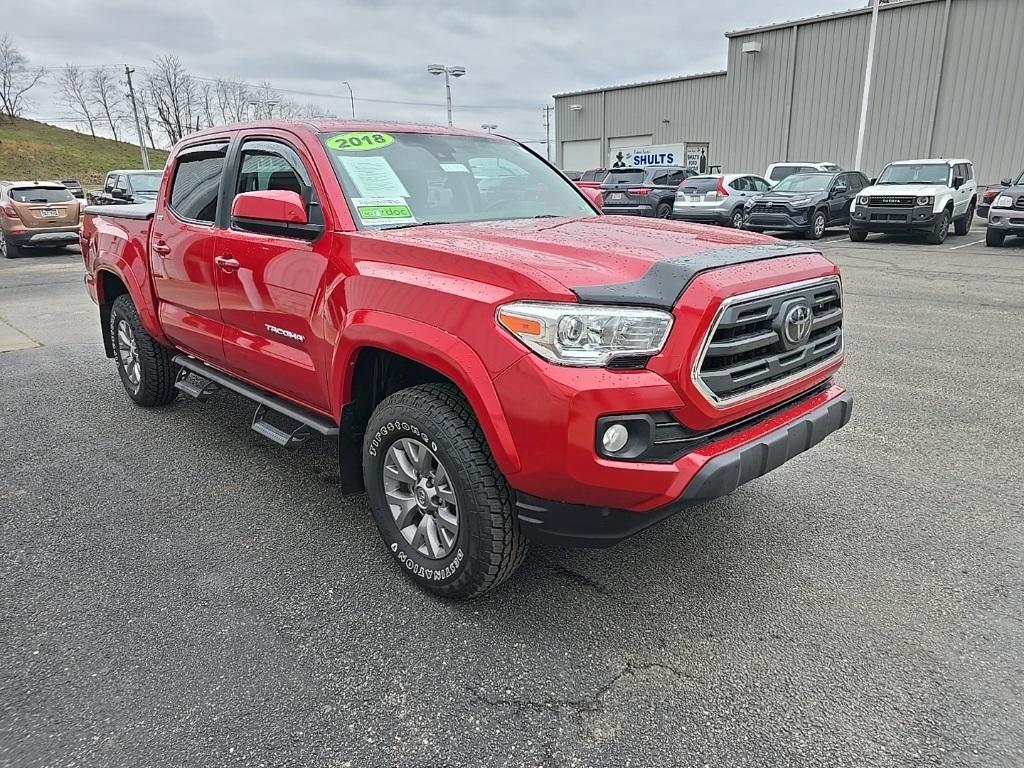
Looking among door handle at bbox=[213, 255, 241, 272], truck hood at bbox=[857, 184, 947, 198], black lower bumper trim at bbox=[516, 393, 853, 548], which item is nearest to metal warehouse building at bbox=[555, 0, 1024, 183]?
truck hood at bbox=[857, 184, 947, 198]

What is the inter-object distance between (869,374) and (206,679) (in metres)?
5.42

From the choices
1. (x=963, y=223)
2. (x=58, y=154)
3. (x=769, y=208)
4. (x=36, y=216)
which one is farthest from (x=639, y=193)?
(x=58, y=154)

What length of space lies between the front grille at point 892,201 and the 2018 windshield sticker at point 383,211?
1544 cm

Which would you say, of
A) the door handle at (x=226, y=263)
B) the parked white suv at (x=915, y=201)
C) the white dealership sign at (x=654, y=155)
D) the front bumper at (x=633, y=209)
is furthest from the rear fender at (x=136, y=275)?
the white dealership sign at (x=654, y=155)

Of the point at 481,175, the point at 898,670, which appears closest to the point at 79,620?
the point at 481,175

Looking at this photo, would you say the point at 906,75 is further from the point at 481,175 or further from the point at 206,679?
the point at 206,679

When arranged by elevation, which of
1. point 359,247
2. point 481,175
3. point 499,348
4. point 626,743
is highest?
point 481,175

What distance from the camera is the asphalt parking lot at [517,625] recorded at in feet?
7.06

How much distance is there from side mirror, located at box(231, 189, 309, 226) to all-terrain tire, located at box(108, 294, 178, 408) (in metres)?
2.24

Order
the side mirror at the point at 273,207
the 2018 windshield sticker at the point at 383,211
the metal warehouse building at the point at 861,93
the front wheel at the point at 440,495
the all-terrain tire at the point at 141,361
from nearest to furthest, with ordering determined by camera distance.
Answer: the front wheel at the point at 440,495
the side mirror at the point at 273,207
the 2018 windshield sticker at the point at 383,211
the all-terrain tire at the point at 141,361
the metal warehouse building at the point at 861,93

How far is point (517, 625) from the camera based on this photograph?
8.88ft

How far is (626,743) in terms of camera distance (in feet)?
6.99

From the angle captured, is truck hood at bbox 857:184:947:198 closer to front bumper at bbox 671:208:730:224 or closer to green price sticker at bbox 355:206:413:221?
front bumper at bbox 671:208:730:224

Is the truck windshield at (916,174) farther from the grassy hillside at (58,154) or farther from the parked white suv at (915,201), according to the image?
the grassy hillside at (58,154)
